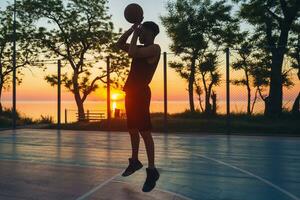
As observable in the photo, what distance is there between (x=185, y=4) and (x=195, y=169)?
28.2m

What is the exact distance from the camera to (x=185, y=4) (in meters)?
34.2

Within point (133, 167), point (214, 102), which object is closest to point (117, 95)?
point (214, 102)

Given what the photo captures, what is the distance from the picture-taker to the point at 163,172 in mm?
7082

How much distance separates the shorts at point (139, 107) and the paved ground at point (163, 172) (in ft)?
2.94

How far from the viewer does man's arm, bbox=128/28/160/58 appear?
4.99 m

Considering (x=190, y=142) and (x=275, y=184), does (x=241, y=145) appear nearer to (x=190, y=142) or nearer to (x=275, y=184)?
(x=190, y=142)

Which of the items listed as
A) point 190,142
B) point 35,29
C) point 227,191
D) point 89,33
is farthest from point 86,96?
point 227,191

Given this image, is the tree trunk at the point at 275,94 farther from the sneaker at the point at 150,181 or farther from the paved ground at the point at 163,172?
the sneaker at the point at 150,181

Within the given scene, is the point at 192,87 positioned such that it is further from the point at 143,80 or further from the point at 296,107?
the point at 143,80

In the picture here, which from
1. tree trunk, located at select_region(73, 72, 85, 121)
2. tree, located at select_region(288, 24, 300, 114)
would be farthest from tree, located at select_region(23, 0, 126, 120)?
tree, located at select_region(288, 24, 300, 114)

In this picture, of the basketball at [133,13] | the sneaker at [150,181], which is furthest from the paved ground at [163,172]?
the basketball at [133,13]

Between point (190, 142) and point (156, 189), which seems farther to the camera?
point (190, 142)

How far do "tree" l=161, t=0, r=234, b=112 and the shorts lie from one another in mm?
26280

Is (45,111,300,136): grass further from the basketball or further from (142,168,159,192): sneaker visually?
the basketball
